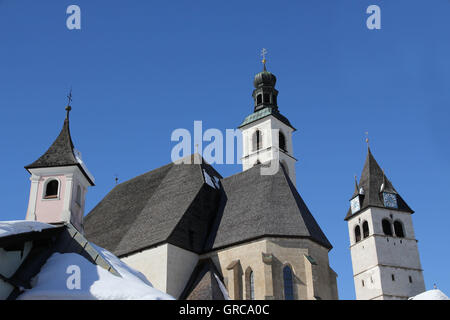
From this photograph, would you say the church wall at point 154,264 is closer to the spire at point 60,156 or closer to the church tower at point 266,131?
the spire at point 60,156

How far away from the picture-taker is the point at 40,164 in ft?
72.4

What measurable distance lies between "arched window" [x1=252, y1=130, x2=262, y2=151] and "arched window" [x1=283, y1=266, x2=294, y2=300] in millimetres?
25755

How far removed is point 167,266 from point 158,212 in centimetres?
485

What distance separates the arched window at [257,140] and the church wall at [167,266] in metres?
23.9

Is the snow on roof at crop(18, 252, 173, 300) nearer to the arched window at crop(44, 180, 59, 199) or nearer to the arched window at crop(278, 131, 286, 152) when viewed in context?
the arched window at crop(44, 180, 59, 199)

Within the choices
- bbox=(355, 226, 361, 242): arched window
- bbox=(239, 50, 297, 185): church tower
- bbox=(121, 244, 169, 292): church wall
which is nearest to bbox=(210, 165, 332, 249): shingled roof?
bbox=(121, 244, 169, 292): church wall

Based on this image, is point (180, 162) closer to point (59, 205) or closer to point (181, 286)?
point (181, 286)

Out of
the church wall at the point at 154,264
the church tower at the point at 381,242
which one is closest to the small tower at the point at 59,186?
the church wall at the point at 154,264

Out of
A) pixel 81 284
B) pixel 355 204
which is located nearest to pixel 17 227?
pixel 81 284

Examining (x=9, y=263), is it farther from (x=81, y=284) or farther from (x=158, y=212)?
(x=158, y=212)

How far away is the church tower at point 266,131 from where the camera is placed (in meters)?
48.7

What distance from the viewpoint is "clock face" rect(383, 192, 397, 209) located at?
185 feet
